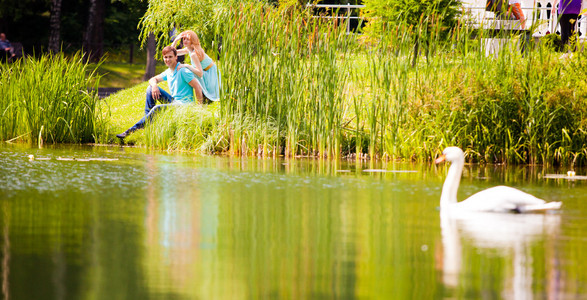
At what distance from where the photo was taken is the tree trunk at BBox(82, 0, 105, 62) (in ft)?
127

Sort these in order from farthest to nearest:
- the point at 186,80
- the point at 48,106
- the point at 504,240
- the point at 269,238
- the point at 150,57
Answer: the point at 150,57
the point at 48,106
the point at 186,80
the point at 504,240
the point at 269,238

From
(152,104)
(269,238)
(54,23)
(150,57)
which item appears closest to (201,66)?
(152,104)

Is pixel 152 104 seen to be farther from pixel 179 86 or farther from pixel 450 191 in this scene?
pixel 450 191

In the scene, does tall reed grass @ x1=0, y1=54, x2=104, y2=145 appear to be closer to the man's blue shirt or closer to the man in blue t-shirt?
the man in blue t-shirt

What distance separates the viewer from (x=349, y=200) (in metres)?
9.16

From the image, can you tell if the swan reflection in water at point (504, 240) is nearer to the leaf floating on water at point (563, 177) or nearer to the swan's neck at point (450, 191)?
the swan's neck at point (450, 191)

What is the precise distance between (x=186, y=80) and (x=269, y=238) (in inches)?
380

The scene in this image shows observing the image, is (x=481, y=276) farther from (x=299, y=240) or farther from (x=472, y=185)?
(x=472, y=185)

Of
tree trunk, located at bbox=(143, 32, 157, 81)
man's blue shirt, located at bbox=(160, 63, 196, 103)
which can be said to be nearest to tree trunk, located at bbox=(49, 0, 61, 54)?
tree trunk, located at bbox=(143, 32, 157, 81)

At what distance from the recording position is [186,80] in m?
16.1

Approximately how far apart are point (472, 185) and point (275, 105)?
4.72 meters

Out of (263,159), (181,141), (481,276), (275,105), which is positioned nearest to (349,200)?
(481,276)

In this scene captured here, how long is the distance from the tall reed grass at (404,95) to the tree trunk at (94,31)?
79.8ft

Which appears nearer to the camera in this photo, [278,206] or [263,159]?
[278,206]
